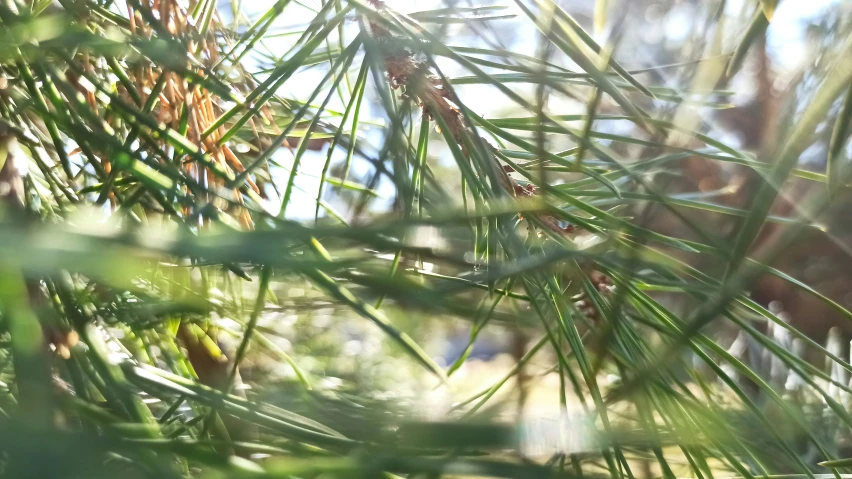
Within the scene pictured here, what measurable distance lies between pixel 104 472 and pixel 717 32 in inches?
6.6

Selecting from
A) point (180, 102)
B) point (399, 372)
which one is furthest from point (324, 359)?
point (180, 102)

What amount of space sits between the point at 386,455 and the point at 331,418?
0.05ft

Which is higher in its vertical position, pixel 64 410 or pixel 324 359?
pixel 324 359

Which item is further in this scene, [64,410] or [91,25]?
[91,25]

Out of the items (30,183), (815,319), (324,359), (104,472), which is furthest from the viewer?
(815,319)

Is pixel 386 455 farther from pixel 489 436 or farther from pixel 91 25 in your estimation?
pixel 91 25

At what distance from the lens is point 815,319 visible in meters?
0.63

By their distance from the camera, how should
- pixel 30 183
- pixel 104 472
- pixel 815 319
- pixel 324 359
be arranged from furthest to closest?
pixel 815 319, pixel 324 359, pixel 30 183, pixel 104 472

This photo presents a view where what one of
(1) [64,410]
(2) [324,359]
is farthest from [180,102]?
(2) [324,359]

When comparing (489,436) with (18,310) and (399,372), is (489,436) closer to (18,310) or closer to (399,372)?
(18,310)

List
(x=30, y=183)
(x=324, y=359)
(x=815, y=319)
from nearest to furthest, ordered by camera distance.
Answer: (x=30, y=183) → (x=324, y=359) → (x=815, y=319)

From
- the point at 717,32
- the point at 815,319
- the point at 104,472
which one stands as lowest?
the point at 104,472

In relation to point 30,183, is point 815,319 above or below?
above

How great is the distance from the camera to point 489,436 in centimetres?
8
